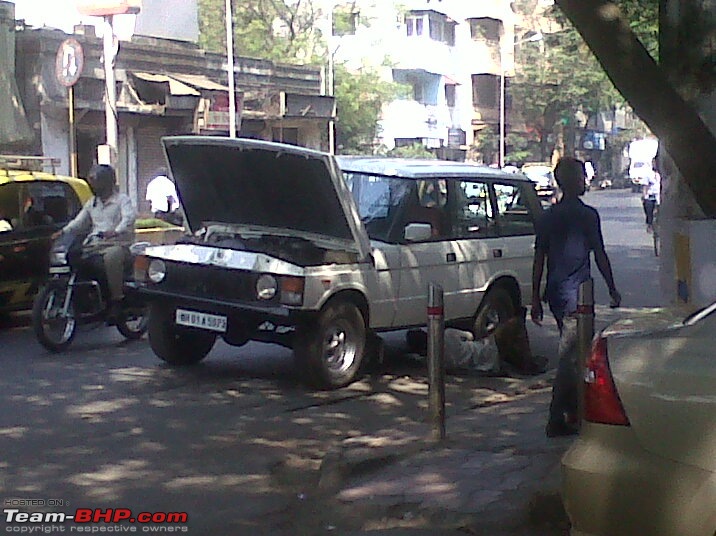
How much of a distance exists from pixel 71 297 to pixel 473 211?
3.88 metres

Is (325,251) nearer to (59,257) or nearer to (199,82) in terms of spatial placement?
(59,257)

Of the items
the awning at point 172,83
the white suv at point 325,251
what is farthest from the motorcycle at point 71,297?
the awning at point 172,83

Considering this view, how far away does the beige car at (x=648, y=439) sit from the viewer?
387 cm

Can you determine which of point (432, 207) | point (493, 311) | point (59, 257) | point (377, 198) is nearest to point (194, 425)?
point (377, 198)

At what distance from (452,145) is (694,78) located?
5399 centimetres

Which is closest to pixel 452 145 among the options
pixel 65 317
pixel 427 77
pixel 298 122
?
pixel 427 77

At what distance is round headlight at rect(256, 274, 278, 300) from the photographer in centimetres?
910

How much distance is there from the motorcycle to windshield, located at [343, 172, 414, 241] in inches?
83.4

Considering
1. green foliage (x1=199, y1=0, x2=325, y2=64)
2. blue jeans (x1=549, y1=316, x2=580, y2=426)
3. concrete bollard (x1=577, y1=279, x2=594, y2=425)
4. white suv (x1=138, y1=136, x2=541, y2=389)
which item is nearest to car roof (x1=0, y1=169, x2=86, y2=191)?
white suv (x1=138, y1=136, x2=541, y2=389)

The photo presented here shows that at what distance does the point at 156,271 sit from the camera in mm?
9750

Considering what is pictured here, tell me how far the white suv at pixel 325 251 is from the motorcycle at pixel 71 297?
108 cm

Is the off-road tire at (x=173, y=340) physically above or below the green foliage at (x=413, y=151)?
below

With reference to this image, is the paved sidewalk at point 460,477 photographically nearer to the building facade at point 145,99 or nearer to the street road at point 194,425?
the street road at point 194,425

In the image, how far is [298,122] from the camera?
39.2 meters
